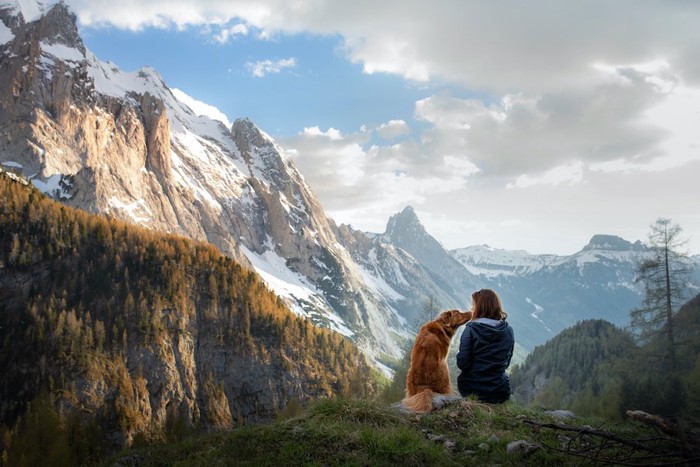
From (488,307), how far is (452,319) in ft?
3.11

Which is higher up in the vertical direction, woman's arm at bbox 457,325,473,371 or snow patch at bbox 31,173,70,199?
snow patch at bbox 31,173,70,199

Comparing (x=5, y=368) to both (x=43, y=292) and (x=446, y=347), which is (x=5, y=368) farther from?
(x=446, y=347)

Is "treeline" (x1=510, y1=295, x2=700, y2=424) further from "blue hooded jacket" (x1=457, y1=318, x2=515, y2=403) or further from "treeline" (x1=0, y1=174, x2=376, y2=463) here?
"treeline" (x1=0, y1=174, x2=376, y2=463)

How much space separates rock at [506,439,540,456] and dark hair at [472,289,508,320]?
3.75 m

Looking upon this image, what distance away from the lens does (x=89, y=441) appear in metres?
75.8

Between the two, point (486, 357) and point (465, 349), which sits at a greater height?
point (465, 349)

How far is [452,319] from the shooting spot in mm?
11383

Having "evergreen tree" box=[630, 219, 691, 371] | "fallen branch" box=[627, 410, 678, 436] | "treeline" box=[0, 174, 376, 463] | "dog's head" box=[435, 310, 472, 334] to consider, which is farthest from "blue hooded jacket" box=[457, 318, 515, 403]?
"treeline" box=[0, 174, 376, 463]

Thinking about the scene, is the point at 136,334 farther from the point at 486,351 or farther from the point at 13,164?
the point at 486,351

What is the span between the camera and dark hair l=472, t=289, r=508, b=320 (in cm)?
1095

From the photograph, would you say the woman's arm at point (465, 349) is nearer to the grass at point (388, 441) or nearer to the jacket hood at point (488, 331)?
the jacket hood at point (488, 331)

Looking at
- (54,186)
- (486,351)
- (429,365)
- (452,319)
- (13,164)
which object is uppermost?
(13,164)

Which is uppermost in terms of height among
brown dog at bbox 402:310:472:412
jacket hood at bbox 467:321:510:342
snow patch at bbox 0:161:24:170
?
snow patch at bbox 0:161:24:170

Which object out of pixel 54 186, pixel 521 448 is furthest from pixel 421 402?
pixel 54 186
